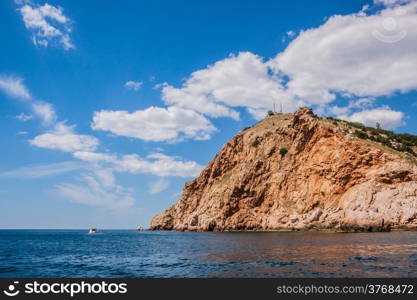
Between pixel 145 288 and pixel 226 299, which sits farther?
pixel 145 288

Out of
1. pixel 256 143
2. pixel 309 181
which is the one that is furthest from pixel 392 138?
pixel 256 143

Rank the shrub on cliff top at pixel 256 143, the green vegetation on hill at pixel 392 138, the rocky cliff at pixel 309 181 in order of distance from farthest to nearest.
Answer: the shrub on cliff top at pixel 256 143, the green vegetation on hill at pixel 392 138, the rocky cliff at pixel 309 181

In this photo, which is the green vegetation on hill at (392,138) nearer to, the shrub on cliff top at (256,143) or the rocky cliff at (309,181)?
the rocky cliff at (309,181)

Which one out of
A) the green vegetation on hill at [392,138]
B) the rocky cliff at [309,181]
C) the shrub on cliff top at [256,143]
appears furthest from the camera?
the shrub on cliff top at [256,143]

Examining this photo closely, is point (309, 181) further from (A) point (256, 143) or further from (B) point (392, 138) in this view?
(B) point (392, 138)

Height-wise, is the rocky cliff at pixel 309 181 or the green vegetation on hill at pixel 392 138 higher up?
the green vegetation on hill at pixel 392 138

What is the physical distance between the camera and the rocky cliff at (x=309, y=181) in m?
78.2

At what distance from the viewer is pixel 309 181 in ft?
304

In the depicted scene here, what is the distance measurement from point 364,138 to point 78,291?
3628 inches

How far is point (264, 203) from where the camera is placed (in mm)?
97688

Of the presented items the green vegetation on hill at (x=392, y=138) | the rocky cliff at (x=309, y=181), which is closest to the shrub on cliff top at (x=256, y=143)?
the rocky cliff at (x=309, y=181)

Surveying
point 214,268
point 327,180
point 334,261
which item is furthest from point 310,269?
point 327,180

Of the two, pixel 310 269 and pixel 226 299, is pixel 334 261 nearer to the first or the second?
pixel 310 269

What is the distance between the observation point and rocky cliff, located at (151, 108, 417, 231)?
78250 mm
